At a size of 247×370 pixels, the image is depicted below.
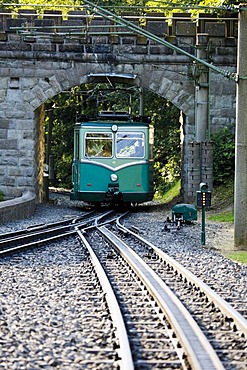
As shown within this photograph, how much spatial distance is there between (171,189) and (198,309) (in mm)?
30091

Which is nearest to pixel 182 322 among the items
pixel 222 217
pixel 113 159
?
pixel 222 217

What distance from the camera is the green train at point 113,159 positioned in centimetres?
2689

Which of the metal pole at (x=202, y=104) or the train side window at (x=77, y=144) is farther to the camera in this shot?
the metal pole at (x=202, y=104)

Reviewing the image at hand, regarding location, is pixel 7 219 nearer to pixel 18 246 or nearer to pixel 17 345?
pixel 18 246

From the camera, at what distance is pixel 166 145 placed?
4219 centimetres

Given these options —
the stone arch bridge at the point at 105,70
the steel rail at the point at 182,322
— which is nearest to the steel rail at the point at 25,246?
the steel rail at the point at 182,322

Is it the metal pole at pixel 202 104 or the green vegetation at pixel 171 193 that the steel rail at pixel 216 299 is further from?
the green vegetation at pixel 171 193

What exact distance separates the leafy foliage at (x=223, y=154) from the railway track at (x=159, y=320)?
1523cm

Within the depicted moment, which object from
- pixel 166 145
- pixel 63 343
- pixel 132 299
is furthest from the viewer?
pixel 166 145

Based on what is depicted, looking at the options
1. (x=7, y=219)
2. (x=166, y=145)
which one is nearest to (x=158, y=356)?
(x=7, y=219)

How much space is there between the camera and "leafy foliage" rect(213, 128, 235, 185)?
91.0 ft

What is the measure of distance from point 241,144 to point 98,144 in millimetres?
12158

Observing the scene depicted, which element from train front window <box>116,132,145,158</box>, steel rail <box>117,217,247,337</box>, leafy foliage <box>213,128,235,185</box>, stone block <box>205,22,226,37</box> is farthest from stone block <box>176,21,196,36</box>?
steel rail <box>117,217,247,337</box>

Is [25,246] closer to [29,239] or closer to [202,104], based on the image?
[29,239]
